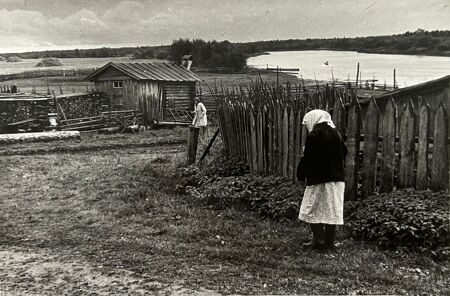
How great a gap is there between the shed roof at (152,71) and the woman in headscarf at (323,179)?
72.4 feet

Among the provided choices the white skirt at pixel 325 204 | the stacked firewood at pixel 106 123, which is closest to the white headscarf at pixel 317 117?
the white skirt at pixel 325 204

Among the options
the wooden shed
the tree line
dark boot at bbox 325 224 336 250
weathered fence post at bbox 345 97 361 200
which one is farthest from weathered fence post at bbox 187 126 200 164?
the wooden shed

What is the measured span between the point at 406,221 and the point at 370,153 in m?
1.33

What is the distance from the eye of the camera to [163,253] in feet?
19.0

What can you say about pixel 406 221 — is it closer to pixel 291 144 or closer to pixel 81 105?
pixel 291 144

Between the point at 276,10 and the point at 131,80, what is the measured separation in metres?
16.7

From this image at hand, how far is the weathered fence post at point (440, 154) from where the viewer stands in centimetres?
588

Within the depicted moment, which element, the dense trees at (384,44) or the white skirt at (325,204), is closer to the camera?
the white skirt at (325,204)

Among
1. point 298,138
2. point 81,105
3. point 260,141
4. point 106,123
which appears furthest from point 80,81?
point 298,138

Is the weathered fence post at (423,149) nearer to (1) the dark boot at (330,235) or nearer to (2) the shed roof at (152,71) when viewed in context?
(1) the dark boot at (330,235)

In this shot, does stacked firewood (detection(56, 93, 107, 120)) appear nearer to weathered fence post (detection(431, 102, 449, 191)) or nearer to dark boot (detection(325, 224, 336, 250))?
dark boot (detection(325, 224, 336, 250))

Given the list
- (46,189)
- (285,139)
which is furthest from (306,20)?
(46,189)

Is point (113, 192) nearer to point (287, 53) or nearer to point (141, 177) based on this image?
point (141, 177)

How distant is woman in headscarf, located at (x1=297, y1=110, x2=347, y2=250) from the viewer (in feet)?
18.4
